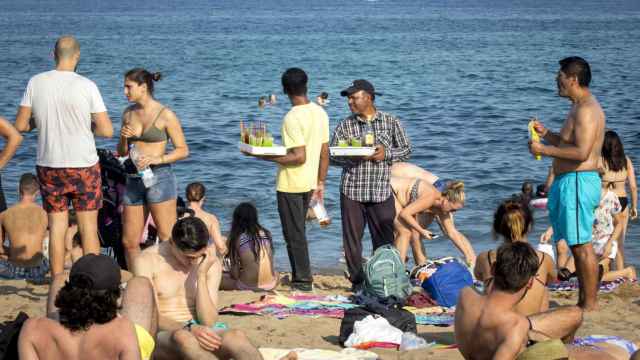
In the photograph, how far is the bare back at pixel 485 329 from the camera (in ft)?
18.6

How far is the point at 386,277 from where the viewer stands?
7.63 m

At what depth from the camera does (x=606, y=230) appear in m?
9.55

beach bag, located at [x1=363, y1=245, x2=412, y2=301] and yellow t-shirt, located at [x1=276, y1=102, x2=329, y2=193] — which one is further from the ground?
yellow t-shirt, located at [x1=276, y1=102, x2=329, y2=193]

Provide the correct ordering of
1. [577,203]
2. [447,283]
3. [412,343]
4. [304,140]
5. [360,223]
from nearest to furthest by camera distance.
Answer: [412,343]
[577,203]
[447,283]
[304,140]
[360,223]

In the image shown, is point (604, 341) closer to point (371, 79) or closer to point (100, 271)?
point (100, 271)

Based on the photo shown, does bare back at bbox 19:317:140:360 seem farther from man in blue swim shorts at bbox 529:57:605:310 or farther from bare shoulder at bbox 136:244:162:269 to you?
man in blue swim shorts at bbox 529:57:605:310

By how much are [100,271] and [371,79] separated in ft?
101

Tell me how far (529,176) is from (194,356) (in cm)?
1207

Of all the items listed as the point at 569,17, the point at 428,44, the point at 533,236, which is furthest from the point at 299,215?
the point at 569,17

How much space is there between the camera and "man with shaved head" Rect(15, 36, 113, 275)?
729 cm

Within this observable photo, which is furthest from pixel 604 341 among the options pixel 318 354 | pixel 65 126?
pixel 65 126

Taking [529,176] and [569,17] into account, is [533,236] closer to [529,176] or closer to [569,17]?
[529,176]

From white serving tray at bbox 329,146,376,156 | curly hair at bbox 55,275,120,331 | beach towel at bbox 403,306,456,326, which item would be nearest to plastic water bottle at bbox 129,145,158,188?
white serving tray at bbox 329,146,376,156

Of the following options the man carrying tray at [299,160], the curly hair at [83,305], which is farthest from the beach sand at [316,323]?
the curly hair at [83,305]
